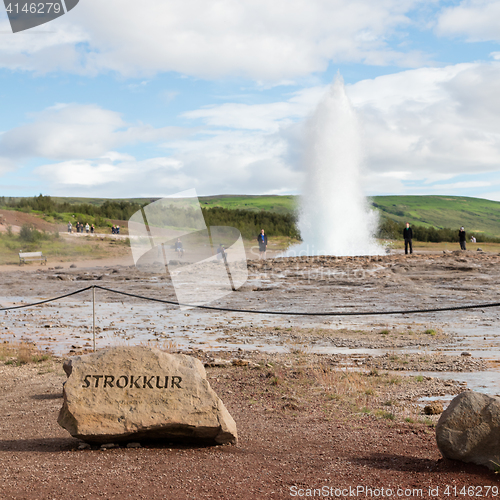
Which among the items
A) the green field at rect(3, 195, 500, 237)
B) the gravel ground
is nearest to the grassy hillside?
the green field at rect(3, 195, 500, 237)

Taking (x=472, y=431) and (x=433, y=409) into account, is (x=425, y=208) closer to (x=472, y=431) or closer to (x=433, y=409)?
(x=433, y=409)

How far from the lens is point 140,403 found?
5219 mm

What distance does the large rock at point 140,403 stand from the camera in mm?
5172

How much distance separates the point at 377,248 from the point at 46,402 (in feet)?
108

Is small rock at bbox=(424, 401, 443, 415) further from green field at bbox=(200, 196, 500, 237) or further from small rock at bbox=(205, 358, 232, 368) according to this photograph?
green field at bbox=(200, 196, 500, 237)

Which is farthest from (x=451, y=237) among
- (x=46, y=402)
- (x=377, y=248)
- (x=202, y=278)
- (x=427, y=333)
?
(x=46, y=402)

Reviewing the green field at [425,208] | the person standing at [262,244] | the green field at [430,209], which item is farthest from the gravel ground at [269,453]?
the green field at [430,209]

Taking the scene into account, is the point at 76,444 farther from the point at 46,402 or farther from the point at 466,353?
the point at 466,353

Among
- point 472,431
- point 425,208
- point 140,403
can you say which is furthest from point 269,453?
point 425,208

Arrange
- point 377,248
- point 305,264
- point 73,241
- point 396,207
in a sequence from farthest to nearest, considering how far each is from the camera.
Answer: point 396,207
point 73,241
point 377,248
point 305,264

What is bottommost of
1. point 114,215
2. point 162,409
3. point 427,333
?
point 427,333

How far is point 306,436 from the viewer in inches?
234

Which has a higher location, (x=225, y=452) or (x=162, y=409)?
(x=162, y=409)

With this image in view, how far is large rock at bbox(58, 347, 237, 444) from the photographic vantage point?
517 cm
